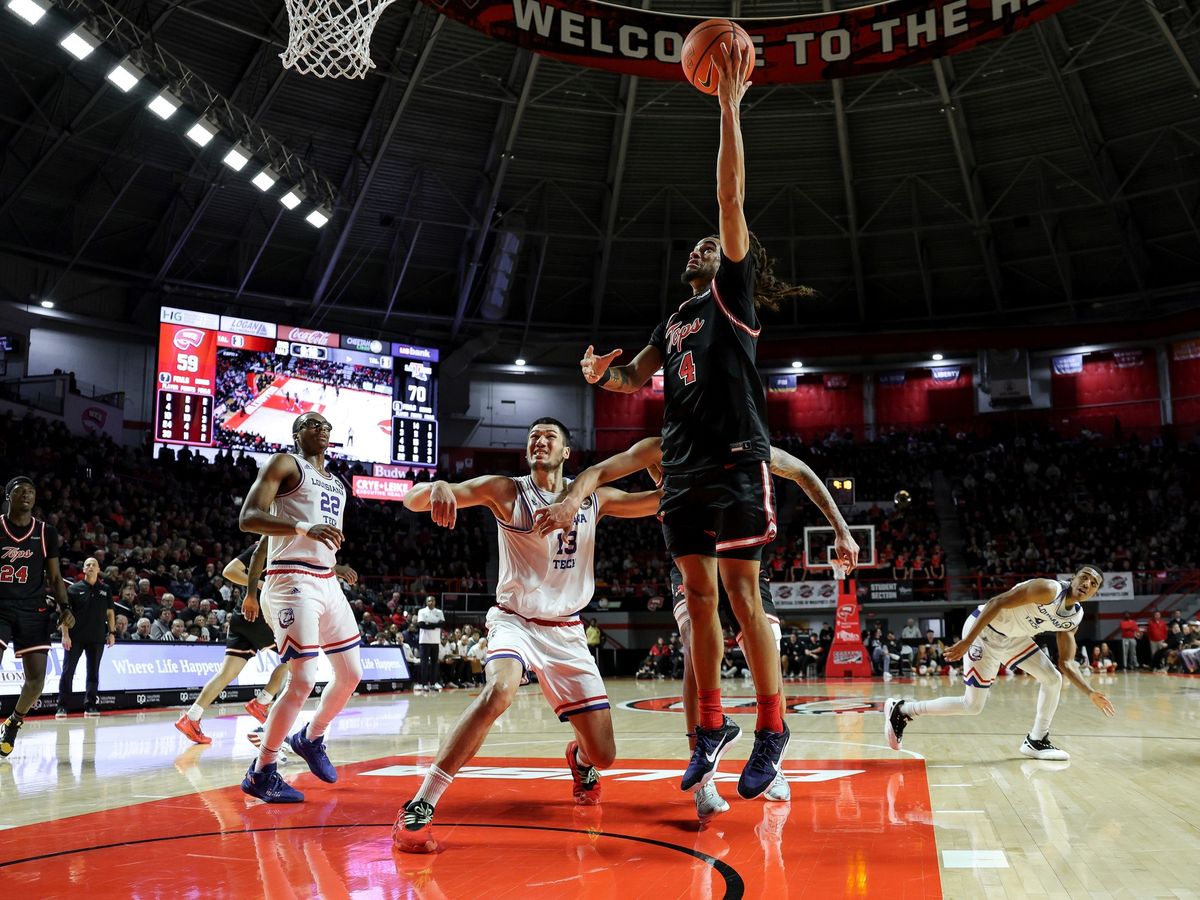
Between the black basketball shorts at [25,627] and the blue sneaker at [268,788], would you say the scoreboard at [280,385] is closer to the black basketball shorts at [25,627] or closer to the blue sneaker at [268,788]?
the black basketball shorts at [25,627]

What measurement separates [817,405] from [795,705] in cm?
2410

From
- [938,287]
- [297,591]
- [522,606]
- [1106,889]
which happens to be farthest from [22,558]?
[938,287]

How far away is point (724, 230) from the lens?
15.9 feet

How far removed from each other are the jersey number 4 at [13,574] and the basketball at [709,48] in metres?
6.71

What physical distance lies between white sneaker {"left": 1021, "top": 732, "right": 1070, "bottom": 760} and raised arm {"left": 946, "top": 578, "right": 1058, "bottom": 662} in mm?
822

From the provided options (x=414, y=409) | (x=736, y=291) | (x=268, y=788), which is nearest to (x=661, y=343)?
(x=736, y=291)

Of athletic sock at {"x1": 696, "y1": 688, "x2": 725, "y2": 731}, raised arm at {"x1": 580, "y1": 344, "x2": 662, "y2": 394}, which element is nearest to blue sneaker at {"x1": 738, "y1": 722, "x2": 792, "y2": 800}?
athletic sock at {"x1": 696, "y1": 688, "x2": 725, "y2": 731}

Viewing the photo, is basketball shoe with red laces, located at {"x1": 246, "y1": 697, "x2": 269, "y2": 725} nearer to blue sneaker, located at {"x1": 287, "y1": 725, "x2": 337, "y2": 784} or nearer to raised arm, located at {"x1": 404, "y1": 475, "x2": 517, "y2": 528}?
blue sneaker, located at {"x1": 287, "y1": 725, "x2": 337, "y2": 784}

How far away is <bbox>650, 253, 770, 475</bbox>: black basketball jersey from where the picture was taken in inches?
194

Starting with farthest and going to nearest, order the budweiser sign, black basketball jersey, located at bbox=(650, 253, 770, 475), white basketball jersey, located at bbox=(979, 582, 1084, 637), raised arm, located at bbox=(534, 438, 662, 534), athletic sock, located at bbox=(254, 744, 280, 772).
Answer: the budweiser sign, white basketball jersey, located at bbox=(979, 582, 1084, 637), athletic sock, located at bbox=(254, 744, 280, 772), black basketball jersey, located at bbox=(650, 253, 770, 475), raised arm, located at bbox=(534, 438, 662, 534)

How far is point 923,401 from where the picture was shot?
3666cm

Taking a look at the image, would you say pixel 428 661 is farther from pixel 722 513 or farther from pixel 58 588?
pixel 722 513

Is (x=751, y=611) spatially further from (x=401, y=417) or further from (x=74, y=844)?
(x=401, y=417)

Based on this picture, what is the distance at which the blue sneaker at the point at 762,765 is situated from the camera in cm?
486
